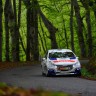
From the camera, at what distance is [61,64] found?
22.4 meters

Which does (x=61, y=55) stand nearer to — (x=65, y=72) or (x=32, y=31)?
(x=65, y=72)

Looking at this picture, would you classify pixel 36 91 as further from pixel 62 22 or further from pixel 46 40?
pixel 46 40

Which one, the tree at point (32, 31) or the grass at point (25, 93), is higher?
the grass at point (25, 93)

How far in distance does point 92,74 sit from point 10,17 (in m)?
16.4

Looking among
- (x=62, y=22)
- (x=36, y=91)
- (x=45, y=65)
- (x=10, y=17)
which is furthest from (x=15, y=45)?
(x=36, y=91)

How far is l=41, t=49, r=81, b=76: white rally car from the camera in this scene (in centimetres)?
2233

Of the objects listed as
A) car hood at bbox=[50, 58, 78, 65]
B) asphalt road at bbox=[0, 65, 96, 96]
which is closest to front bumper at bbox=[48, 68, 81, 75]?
car hood at bbox=[50, 58, 78, 65]

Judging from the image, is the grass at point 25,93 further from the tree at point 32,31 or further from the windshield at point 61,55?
the tree at point 32,31

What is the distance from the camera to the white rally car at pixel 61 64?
73.3 feet

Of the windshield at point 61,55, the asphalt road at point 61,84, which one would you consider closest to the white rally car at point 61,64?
the windshield at point 61,55

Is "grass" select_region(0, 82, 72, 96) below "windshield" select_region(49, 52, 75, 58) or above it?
above

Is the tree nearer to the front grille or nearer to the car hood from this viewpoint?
the car hood

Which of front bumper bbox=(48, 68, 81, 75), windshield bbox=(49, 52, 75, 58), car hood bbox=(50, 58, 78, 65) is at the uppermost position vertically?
windshield bbox=(49, 52, 75, 58)

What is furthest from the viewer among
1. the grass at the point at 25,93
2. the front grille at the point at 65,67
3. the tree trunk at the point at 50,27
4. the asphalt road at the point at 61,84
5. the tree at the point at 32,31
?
the tree trunk at the point at 50,27
